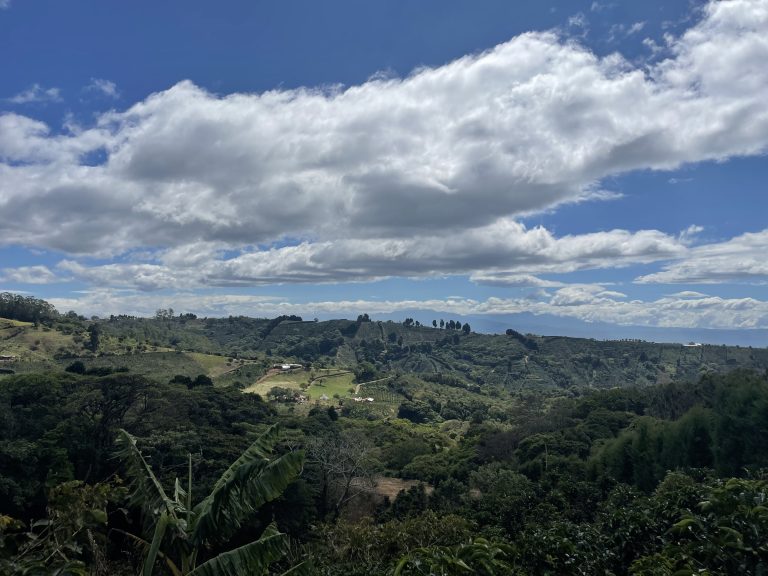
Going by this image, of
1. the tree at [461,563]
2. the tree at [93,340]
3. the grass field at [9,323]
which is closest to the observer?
the tree at [461,563]

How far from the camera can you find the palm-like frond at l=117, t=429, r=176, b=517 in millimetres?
12656

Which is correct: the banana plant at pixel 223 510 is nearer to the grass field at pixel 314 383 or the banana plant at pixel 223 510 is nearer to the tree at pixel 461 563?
the tree at pixel 461 563

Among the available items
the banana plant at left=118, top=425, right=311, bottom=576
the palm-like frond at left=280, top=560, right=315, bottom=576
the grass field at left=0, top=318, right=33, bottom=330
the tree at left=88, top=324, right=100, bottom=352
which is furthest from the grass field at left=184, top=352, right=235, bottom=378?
the palm-like frond at left=280, top=560, right=315, bottom=576

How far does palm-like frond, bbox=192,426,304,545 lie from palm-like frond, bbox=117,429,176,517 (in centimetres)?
94

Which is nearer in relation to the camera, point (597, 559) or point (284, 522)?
point (597, 559)

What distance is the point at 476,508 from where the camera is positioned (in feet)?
110

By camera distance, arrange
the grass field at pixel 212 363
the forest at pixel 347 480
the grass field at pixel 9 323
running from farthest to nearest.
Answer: the grass field at pixel 212 363, the grass field at pixel 9 323, the forest at pixel 347 480

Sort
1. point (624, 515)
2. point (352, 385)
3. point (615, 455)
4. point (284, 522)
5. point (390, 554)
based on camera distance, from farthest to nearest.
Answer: point (352, 385) < point (615, 455) < point (284, 522) < point (390, 554) < point (624, 515)

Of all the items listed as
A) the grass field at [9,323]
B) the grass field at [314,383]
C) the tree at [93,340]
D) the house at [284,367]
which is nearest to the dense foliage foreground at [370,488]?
the grass field at [314,383]

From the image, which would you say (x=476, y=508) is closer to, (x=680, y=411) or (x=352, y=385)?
(x=680, y=411)

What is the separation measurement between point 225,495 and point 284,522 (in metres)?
29.4

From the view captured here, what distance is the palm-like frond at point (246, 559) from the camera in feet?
32.7

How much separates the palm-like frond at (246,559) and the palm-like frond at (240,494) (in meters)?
1.20

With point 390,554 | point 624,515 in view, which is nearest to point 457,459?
point 390,554
